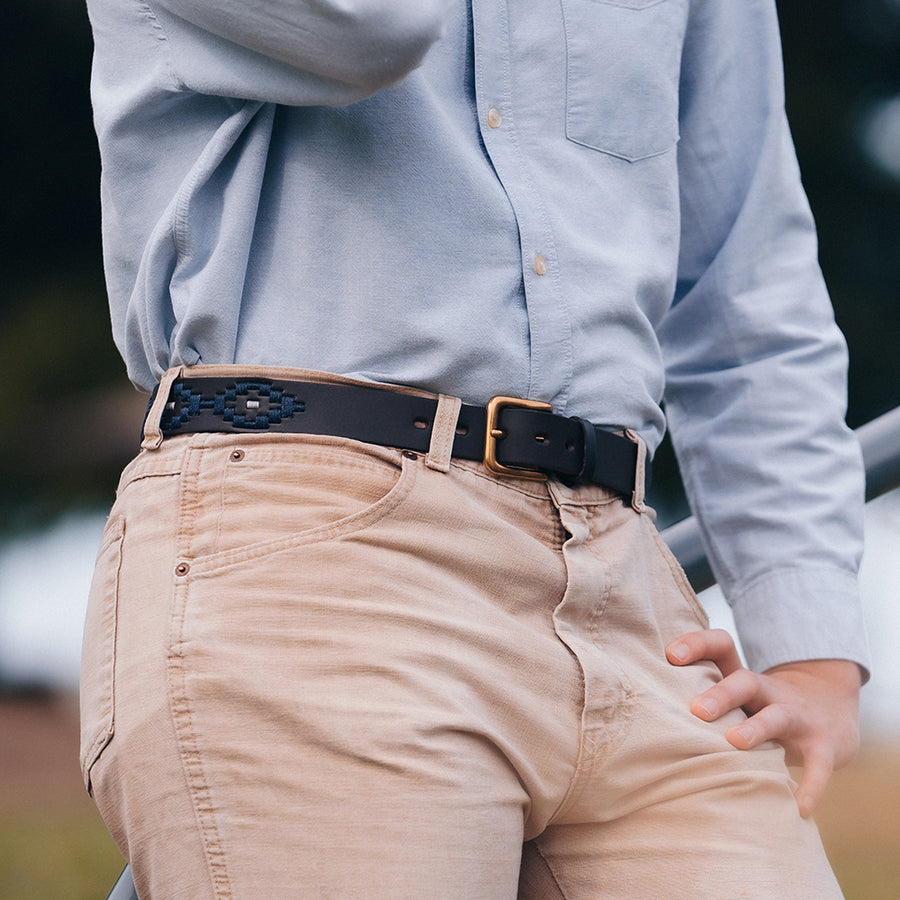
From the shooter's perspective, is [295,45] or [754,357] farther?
[754,357]

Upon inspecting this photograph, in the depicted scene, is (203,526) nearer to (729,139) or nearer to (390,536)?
(390,536)

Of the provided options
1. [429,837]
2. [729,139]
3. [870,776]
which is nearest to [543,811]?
[429,837]

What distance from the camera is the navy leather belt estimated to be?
75cm

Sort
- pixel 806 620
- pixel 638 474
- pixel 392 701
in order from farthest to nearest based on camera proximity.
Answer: pixel 806 620 → pixel 638 474 → pixel 392 701

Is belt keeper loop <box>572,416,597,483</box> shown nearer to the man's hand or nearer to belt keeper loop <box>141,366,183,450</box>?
the man's hand

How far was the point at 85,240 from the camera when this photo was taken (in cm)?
577

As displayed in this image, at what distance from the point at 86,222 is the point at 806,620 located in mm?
5335

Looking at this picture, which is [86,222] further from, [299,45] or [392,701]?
[392,701]

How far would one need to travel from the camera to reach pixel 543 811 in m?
0.75

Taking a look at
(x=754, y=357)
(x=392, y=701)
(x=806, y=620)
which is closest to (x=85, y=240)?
(x=754, y=357)

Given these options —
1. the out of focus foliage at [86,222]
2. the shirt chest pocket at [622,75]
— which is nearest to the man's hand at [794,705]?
the shirt chest pocket at [622,75]

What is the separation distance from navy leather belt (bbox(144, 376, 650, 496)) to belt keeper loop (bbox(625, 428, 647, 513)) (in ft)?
0.25

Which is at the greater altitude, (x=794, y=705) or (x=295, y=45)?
(x=295, y=45)

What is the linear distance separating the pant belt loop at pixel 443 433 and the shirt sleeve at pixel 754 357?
16.5 inches
